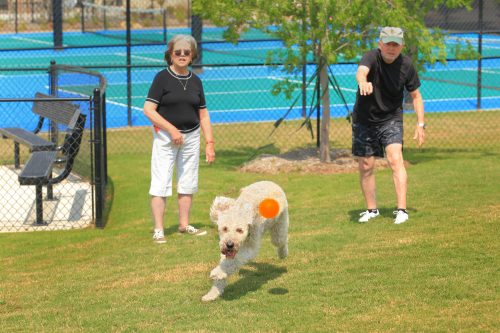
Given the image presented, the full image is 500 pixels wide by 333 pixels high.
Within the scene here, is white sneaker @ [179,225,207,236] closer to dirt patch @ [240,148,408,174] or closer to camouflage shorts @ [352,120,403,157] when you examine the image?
camouflage shorts @ [352,120,403,157]

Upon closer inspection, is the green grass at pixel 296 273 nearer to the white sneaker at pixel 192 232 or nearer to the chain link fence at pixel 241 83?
the white sneaker at pixel 192 232

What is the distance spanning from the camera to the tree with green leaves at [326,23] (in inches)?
505

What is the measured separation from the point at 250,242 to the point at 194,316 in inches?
26.4

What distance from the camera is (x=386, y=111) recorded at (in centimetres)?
926

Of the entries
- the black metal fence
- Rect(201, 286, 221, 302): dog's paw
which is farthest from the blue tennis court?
Rect(201, 286, 221, 302): dog's paw

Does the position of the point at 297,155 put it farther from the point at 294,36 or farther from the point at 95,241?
the point at 95,241

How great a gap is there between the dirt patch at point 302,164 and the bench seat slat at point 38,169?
3.28 metres

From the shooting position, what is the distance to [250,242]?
22.7ft

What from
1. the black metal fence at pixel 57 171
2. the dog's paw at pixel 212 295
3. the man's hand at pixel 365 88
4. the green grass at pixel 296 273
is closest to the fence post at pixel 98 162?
the black metal fence at pixel 57 171

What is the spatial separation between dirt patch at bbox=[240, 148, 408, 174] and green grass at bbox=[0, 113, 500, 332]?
5.80 feet

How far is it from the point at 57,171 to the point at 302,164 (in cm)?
334

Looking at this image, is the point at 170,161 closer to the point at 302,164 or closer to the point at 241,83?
the point at 302,164

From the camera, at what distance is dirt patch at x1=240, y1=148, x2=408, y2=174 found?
13.4m

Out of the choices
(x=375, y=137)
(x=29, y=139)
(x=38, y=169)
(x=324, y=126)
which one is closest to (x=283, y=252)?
(x=375, y=137)
